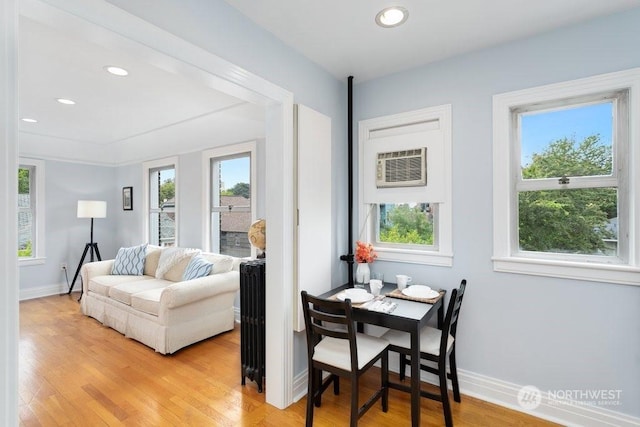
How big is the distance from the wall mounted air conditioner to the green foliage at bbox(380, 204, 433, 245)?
0.24 m

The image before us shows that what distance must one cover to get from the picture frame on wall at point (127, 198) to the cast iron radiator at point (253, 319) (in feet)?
13.4

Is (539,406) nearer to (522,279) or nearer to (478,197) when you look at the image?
(522,279)

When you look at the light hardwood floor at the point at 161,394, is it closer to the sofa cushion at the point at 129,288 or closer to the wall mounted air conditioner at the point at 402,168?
the sofa cushion at the point at 129,288

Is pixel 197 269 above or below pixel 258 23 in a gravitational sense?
below

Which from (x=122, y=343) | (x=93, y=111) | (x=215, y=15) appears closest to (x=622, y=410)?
(x=215, y=15)

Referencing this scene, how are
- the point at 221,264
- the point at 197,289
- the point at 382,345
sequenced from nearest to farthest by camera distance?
the point at 382,345
the point at 197,289
the point at 221,264

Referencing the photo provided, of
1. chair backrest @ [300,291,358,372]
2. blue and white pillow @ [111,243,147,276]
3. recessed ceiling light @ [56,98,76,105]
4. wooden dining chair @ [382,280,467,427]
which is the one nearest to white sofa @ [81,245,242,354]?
blue and white pillow @ [111,243,147,276]

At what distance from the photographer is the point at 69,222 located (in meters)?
5.25

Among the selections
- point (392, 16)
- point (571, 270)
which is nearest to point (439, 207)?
point (571, 270)

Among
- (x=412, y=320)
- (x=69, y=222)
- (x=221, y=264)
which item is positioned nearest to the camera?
(x=412, y=320)

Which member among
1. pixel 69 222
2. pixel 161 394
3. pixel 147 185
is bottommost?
pixel 161 394

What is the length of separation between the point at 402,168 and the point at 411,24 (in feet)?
3.37

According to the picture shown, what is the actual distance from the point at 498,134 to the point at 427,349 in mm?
1549

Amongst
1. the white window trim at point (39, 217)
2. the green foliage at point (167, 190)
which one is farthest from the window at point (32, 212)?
the green foliage at point (167, 190)
